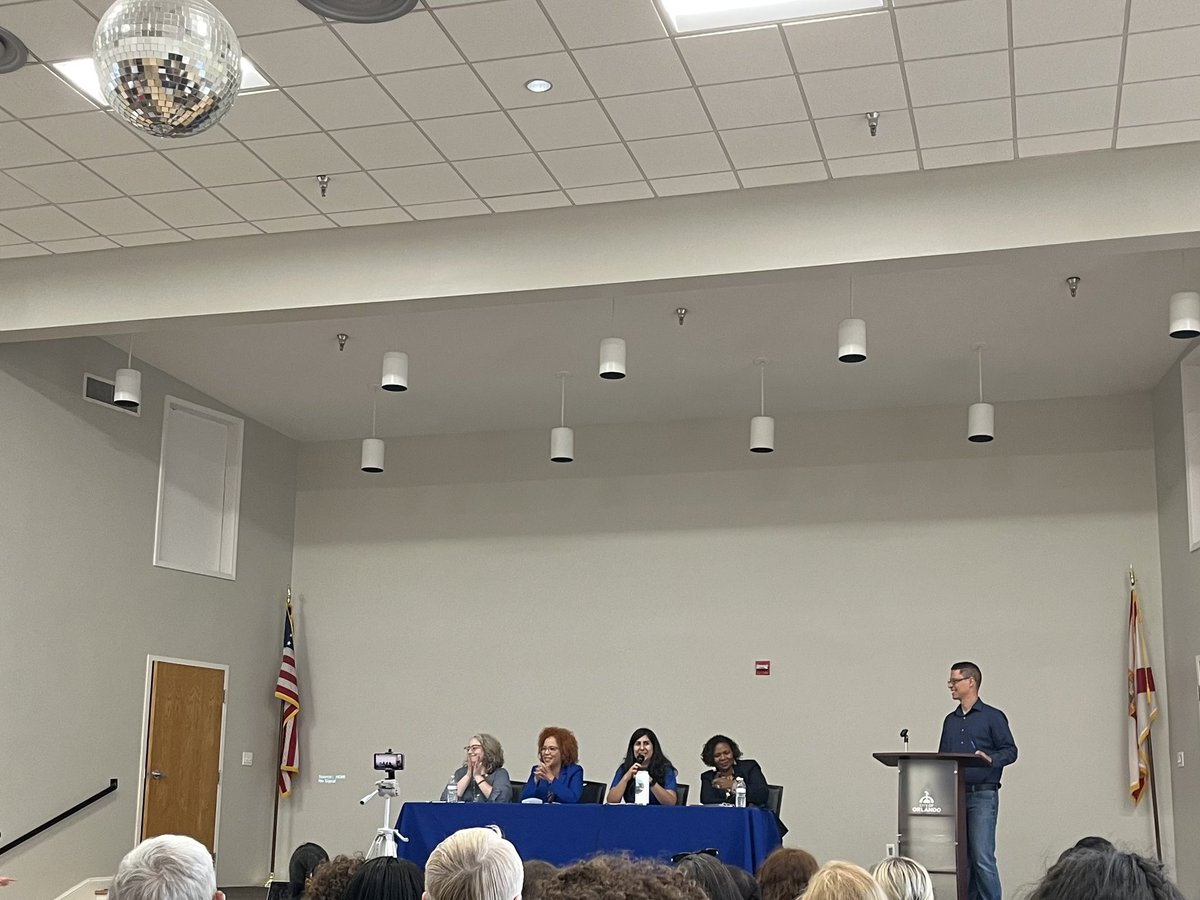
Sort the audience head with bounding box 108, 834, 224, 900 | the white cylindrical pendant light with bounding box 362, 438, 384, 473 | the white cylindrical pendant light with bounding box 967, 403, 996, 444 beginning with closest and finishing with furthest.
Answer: the audience head with bounding box 108, 834, 224, 900, the white cylindrical pendant light with bounding box 967, 403, 996, 444, the white cylindrical pendant light with bounding box 362, 438, 384, 473

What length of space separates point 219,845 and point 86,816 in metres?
1.60

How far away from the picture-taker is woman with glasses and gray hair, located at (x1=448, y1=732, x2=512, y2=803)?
25.8 ft

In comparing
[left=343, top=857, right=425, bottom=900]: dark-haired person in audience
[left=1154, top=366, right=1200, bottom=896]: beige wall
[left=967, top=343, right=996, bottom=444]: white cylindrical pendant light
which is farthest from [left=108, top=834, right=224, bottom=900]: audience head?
[left=1154, top=366, right=1200, bottom=896]: beige wall

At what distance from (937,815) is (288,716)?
18.7ft

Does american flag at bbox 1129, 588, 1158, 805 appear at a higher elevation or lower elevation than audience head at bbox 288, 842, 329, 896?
higher

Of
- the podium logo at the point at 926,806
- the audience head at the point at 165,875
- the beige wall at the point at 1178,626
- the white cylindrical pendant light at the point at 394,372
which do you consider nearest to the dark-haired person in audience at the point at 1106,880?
the audience head at the point at 165,875

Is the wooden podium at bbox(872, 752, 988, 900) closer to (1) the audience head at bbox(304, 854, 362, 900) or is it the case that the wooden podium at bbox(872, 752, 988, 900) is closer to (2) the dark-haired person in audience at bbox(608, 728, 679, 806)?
(2) the dark-haired person in audience at bbox(608, 728, 679, 806)

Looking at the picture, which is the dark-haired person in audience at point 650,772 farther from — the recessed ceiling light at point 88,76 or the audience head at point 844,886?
the audience head at point 844,886

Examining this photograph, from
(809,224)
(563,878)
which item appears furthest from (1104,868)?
(809,224)

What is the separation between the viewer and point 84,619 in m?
8.97

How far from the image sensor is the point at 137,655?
9.51 meters

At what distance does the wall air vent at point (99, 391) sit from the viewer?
905cm

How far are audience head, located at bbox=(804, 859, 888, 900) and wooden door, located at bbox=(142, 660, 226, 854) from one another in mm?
7887

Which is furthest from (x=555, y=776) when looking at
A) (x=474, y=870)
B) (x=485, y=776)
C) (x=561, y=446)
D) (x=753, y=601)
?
(x=474, y=870)
